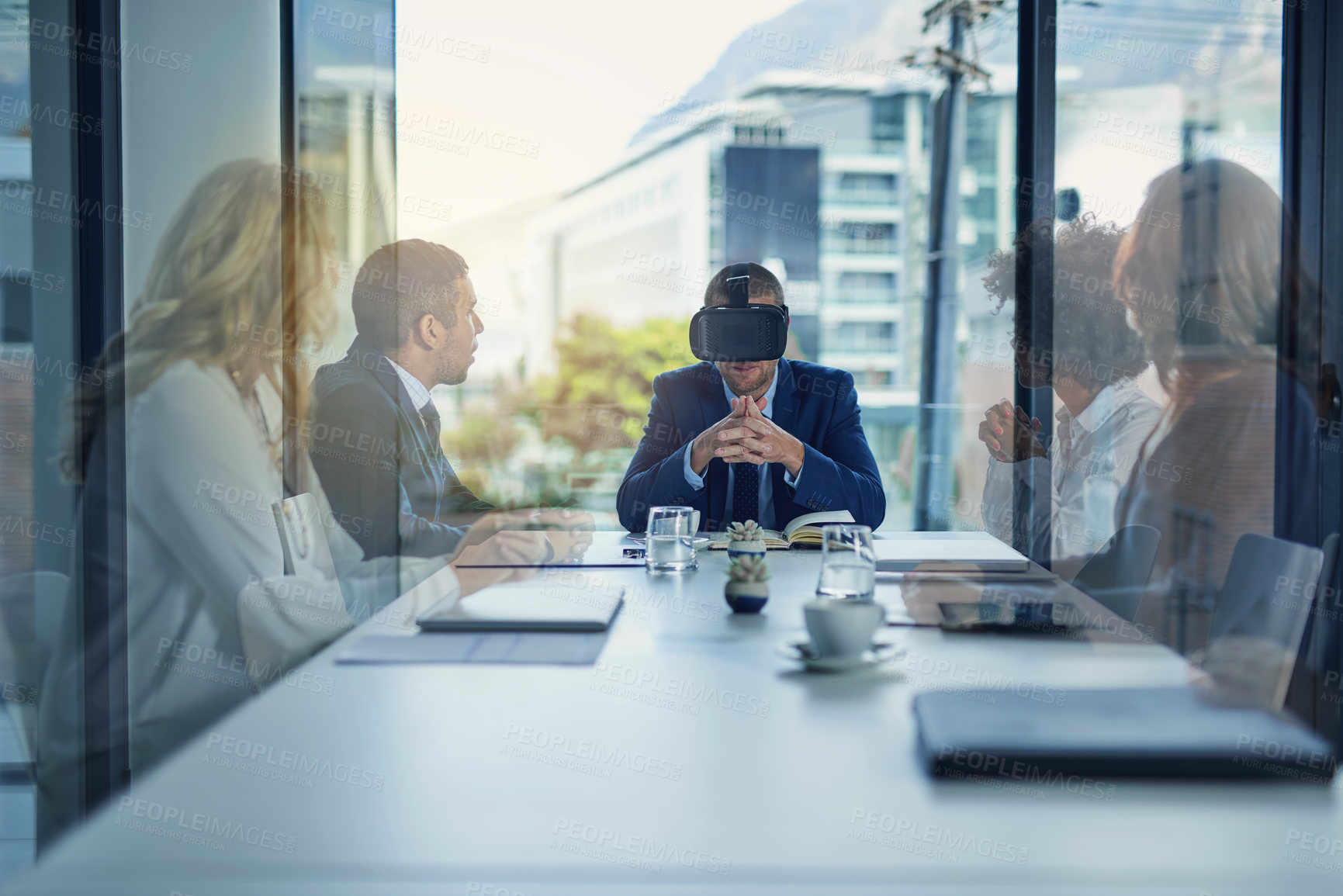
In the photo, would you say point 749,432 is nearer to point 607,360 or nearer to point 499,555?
point 499,555

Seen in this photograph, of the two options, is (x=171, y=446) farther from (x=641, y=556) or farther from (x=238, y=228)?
(x=641, y=556)

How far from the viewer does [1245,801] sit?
80cm

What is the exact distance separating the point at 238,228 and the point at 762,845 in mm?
1581

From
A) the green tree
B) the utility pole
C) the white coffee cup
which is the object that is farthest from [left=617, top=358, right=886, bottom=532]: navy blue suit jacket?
the green tree

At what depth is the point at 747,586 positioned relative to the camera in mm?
1538

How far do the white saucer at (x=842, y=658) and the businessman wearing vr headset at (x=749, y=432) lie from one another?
44.2 inches

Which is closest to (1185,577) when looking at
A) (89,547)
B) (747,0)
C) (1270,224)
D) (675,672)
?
(1270,224)

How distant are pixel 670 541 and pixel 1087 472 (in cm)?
136

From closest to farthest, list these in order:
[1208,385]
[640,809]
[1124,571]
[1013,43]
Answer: [640,809]
[1124,571]
[1208,385]
[1013,43]

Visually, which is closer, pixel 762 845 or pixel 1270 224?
pixel 762 845

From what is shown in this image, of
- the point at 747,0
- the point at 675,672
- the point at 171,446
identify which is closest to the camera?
the point at 675,672

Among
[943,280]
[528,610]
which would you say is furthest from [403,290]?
[943,280]

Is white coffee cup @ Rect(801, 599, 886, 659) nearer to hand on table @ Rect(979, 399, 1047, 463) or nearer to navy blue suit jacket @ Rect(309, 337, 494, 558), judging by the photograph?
navy blue suit jacket @ Rect(309, 337, 494, 558)

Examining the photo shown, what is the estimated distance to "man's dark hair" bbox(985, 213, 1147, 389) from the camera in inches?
109
